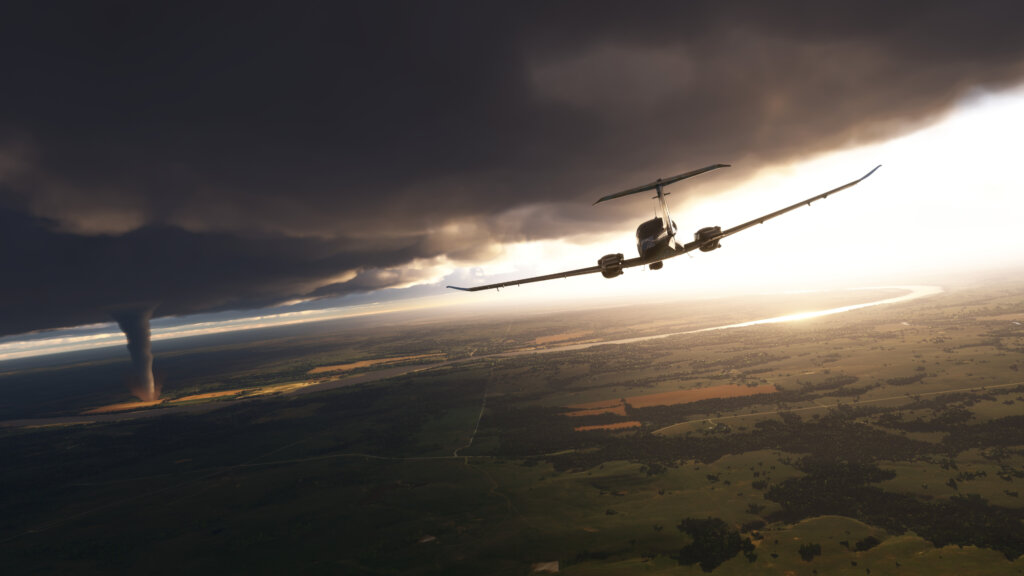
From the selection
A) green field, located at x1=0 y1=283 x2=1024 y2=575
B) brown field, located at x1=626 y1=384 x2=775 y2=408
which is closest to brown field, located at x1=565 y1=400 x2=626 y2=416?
green field, located at x1=0 y1=283 x2=1024 y2=575

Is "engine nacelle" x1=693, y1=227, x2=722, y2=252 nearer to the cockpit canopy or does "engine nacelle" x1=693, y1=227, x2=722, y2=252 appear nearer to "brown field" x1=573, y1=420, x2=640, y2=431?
the cockpit canopy

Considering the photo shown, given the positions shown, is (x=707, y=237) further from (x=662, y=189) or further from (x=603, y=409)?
(x=603, y=409)

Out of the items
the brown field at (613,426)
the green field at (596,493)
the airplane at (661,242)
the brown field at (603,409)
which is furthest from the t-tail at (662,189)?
the brown field at (603,409)

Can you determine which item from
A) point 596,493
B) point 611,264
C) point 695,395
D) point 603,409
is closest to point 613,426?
point 603,409

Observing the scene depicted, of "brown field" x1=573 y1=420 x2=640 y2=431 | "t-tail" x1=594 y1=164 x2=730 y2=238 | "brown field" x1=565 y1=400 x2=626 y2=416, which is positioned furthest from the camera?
"brown field" x1=565 y1=400 x2=626 y2=416

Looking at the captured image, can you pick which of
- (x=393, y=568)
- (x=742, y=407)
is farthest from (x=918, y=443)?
(x=393, y=568)

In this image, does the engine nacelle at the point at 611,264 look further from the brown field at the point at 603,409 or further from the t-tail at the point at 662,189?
the brown field at the point at 603,409
